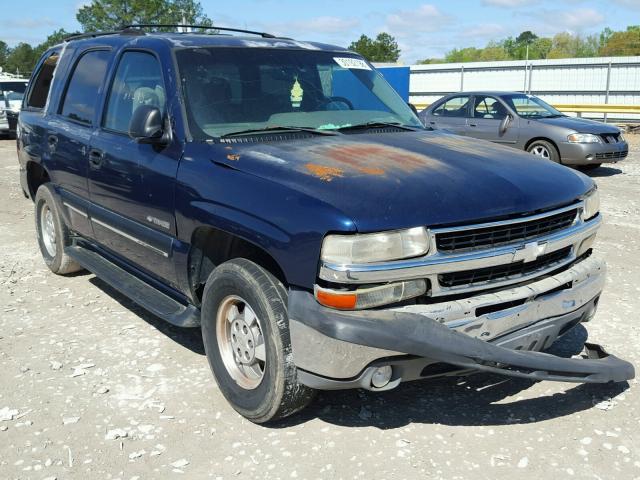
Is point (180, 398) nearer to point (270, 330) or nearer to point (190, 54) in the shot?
point (270, 330)

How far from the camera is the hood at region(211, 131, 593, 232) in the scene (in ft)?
9.50

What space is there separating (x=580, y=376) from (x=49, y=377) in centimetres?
303

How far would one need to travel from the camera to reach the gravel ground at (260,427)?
10.1 ft

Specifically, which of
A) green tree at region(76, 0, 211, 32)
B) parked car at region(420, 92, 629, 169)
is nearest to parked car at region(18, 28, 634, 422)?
parked car at region(420, 92, 629, 169)

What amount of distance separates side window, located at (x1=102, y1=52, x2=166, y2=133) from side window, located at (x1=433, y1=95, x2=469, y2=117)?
9628mm

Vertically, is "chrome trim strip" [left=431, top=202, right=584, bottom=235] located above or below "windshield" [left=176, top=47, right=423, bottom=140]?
below

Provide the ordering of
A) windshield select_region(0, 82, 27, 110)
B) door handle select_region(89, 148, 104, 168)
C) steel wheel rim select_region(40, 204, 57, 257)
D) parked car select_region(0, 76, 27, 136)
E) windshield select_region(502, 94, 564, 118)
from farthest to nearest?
windshield select_region(0, 82, 27, 110)
parked car select_region(0, 76, 27, 136)
windshield select_region(502, 94, 564, 118)
steel wheel rim select_region(40, 204, 57, 257)
door handle select_region(89, 148, 104, 168)

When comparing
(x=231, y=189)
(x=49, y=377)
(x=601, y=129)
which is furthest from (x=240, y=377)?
(x=601, y=129)

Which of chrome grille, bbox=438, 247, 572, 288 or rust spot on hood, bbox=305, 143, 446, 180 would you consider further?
rust spot on hood, bbox=305, 143, 446, 180

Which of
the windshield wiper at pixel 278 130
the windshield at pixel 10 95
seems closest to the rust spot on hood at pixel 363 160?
the windshield wiper at pixel 278 130

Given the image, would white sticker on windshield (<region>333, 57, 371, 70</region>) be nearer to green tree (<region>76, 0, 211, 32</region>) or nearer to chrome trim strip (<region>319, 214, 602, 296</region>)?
chrome trim strip (<region>319, 214, 602, 296</region>)

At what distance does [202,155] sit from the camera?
358 cm

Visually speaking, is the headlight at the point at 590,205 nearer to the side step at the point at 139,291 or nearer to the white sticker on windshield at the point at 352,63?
the white sticker on windshield at the point at 352,63

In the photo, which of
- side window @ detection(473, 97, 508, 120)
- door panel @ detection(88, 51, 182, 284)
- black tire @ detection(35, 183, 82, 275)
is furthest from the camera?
side window @ detection(473, 97, 508, 120)
